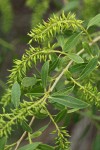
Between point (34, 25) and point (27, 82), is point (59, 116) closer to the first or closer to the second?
point (27, 82)

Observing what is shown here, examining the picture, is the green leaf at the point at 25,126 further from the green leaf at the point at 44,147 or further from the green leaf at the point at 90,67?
the green leaf at the point at 90,67

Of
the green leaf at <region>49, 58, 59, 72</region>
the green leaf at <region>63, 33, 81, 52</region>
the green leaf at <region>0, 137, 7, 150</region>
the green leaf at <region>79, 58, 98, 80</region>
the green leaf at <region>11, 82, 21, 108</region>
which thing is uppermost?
the green leaf at <region>63, 33, 81, 52</region>

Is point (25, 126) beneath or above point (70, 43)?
beneath

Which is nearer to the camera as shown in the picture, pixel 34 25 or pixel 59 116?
pixel 59 116

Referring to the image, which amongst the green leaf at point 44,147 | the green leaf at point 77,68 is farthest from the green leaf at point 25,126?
the green leaf at point 77,68

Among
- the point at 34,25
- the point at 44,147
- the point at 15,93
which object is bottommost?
the point at 44,147

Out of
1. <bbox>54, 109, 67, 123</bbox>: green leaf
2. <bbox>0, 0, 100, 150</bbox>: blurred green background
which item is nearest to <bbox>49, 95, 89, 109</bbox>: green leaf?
<bbox>54, 109, 67, 123</bbox>: green leaf

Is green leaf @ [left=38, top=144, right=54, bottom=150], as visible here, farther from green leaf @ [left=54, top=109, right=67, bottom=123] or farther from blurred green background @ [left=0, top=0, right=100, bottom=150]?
blurred green background @ [left=0, top=0, right=100, bottom=150]

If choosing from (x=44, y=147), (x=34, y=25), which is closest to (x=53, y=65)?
(x=44, y=147)

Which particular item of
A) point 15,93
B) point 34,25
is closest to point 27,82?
point 15,93

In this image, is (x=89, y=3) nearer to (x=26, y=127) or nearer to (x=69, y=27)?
(x=69, y=27)

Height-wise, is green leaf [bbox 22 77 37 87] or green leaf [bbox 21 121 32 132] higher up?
green leaf [bbox 22 77 37 87]

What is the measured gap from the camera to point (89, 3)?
146 cm

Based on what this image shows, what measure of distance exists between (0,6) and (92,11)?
1.32 feet
